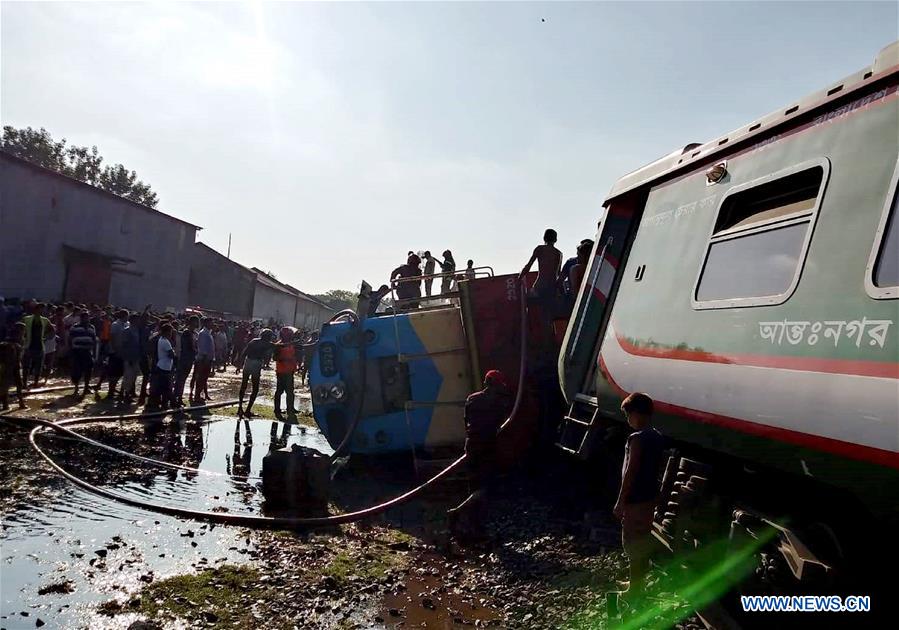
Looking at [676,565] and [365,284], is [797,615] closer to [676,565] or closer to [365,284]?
[676,565]

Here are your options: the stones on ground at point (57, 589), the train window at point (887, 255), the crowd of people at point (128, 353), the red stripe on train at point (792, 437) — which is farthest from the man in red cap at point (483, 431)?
the crowd of people at point (128, 353)

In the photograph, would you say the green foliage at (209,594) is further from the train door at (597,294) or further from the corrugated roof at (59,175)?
the corrugated roof at (59,175)

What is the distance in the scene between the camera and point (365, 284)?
30.6ft

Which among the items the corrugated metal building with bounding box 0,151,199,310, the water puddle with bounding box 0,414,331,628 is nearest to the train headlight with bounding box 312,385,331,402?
the water puddle with bounding box 0,414,331,628

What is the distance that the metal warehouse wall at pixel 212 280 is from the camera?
43812 millimetres

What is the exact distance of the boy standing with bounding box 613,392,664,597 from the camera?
414 cm

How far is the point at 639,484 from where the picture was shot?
4.20m

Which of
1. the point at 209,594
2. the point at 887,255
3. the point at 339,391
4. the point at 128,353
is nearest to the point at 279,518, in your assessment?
the point at 209,594

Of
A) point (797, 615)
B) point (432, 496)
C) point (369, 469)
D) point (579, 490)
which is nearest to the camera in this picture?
point (797, 615)

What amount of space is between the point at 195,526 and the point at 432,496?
9.32 ft

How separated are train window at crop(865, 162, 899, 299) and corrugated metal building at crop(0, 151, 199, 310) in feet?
90.8

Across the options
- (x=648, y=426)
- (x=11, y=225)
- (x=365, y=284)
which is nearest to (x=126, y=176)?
(x=11, y=225)

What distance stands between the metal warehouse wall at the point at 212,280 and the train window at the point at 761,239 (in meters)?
43.2

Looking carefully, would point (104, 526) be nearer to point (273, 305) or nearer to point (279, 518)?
point (279, 518)
